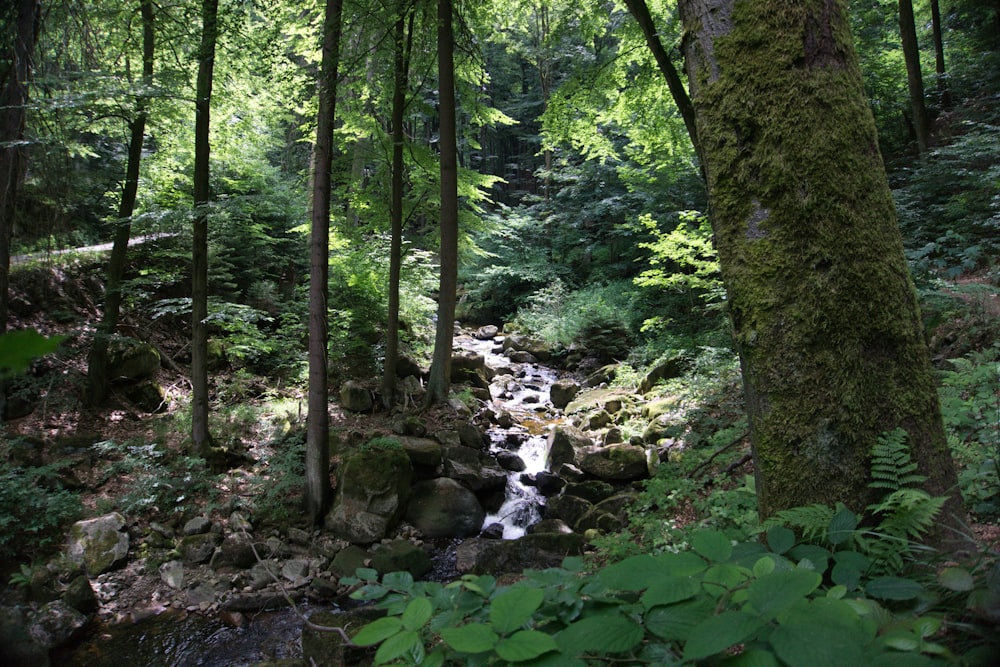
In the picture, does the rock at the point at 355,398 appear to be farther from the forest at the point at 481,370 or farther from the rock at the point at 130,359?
the rock at the point at 130,359

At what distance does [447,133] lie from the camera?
31.6 feet

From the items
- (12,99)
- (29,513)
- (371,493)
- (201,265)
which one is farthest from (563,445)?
(12,99)

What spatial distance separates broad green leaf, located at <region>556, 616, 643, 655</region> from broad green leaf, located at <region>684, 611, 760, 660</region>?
12 cm

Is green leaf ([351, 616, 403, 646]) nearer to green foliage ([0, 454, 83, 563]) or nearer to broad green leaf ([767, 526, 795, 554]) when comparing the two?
broad green leaf ([767, 526, 795, 554])

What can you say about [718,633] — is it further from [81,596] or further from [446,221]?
[446,221]

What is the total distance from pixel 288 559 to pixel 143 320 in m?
5.79

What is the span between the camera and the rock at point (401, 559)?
5.92 m

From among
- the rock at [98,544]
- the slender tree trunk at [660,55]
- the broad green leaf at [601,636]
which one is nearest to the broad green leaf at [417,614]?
the broad green leaf at [601,636]

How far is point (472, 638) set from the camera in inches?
42.4

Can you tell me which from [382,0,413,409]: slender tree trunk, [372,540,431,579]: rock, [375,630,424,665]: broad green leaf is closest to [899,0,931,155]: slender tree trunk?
[382,0,413,409]: slender tree trunk

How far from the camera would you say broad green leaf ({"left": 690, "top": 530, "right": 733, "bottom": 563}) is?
119 centimetres

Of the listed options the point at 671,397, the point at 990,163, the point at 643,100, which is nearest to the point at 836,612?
the point at 671,397

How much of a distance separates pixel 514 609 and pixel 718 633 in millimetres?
418

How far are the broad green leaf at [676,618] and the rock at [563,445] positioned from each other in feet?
23.8
